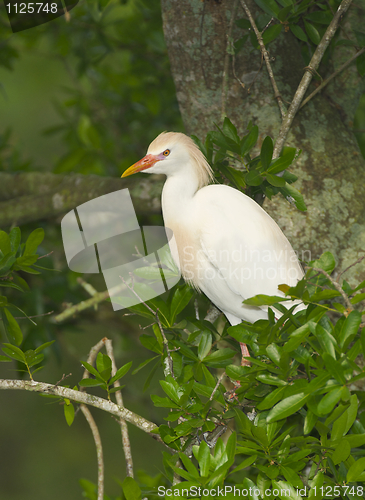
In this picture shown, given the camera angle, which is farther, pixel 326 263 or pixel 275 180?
pixel 275 180

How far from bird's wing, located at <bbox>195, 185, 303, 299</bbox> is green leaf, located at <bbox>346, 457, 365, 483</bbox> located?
51cm

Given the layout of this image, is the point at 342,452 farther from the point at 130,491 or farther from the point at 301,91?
the point at 301,91

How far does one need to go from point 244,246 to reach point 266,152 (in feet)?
0.89

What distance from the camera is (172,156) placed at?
1232 millimetres

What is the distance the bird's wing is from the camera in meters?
1.18

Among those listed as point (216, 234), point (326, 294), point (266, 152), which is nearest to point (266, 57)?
point (266, 152)

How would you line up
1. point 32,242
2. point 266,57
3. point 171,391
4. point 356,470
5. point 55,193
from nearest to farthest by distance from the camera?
1. point 356,470
2. point 171,391
3. point 32,242
4. point 266,57
5. point 55,193

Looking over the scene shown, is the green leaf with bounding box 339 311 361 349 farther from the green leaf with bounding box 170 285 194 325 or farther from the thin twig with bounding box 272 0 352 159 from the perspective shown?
the thin twig with bounding box 272 0 352 159

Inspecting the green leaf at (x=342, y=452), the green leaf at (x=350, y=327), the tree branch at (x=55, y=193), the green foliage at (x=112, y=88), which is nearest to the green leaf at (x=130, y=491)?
the green leaf at (x=342, y=452)

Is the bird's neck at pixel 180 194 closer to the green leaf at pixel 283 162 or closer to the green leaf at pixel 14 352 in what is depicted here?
the green leaf at pixel 283 162

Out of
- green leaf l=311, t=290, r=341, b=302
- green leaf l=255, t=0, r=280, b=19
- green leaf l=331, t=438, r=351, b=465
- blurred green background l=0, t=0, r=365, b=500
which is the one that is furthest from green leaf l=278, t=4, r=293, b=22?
green leaf l=331, t=438, r=351, b=465

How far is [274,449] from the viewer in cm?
85

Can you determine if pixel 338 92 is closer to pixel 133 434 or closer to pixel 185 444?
pixel 185 444

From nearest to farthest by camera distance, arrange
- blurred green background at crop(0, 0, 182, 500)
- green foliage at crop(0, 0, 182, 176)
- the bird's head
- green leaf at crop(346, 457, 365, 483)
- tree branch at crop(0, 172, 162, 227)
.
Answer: green leaf at crop(346, 457, 365, 483) → the bird's head → tree branch at crop(0, 172, 162, 227) → blurred green background at crop(0, 0, 182, 500) → green foliage at crop(0, 0, 182, 176)
